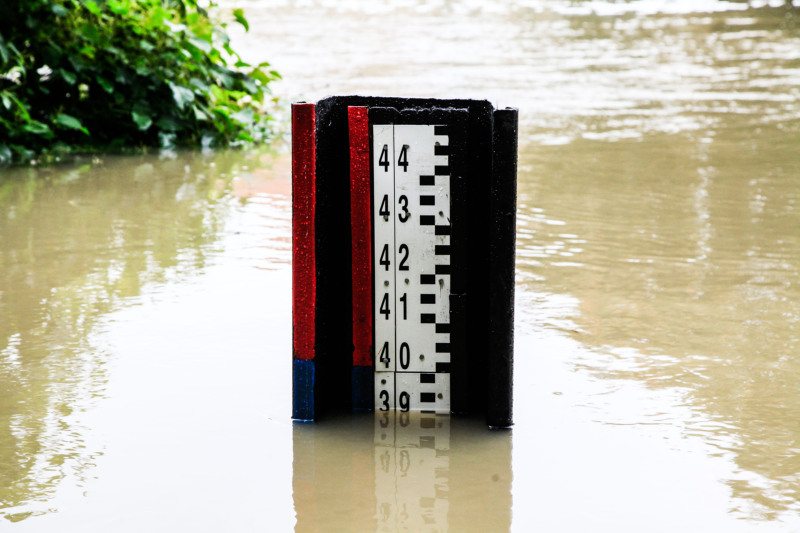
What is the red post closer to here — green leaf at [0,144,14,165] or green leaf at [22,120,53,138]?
green leaf at [22,120,53,138]

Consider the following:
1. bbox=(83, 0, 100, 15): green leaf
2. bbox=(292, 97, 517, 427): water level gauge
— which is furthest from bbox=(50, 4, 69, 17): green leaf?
bbox=(292, 97, 517, 427): water level gauge

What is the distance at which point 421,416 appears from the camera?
2.93 meters

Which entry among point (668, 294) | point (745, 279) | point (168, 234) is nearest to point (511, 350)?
point (668, 294)

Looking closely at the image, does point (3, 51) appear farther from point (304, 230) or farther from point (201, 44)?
point (304, 230)

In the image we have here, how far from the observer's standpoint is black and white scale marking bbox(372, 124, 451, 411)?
2.84 m

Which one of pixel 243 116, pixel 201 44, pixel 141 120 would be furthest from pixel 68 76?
pixel 243 116

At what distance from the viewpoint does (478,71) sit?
1015cm

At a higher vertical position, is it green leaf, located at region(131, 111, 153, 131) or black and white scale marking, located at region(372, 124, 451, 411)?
green leaf, located at region(131, 111, 153, 131)

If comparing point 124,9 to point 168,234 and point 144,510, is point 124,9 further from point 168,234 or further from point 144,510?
point 144,510

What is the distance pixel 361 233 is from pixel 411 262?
16 cm

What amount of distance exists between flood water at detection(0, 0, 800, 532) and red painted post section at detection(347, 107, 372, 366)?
0.24m

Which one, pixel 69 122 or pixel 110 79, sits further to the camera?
pixel 110 79

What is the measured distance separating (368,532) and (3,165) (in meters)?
5.04

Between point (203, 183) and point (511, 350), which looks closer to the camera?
point (511, 350)
